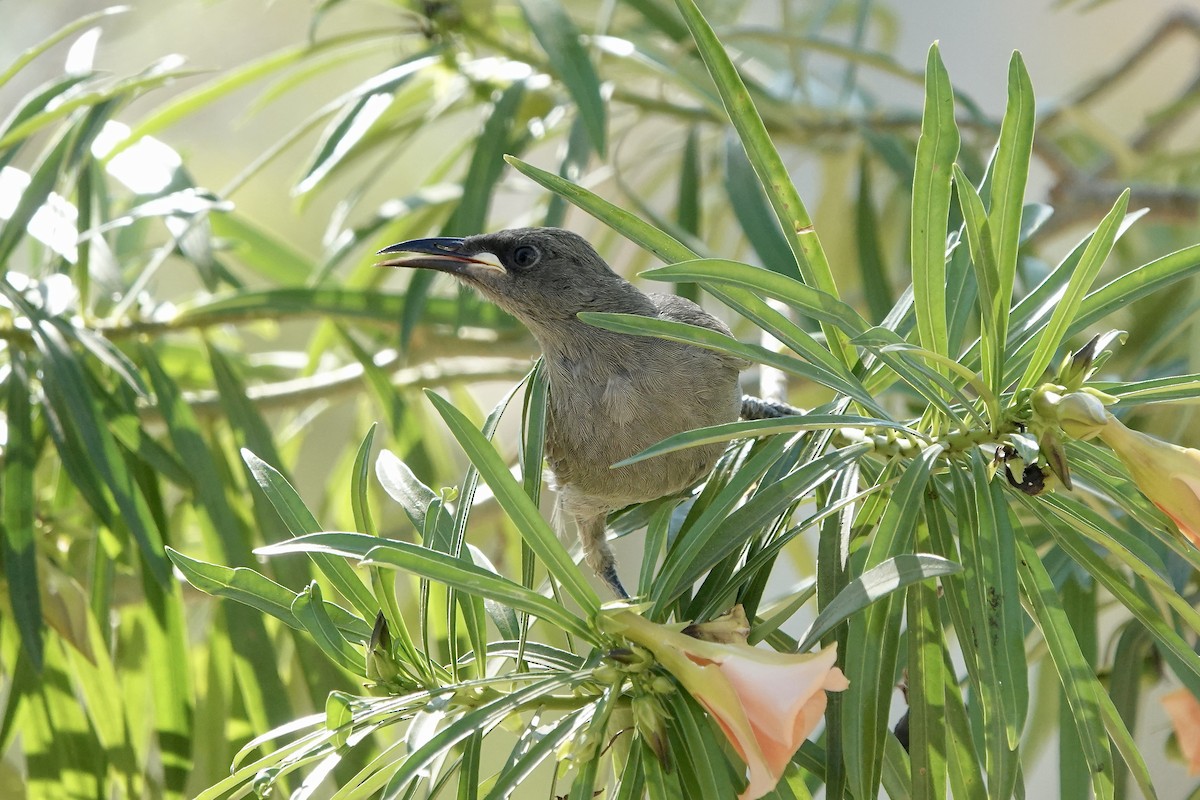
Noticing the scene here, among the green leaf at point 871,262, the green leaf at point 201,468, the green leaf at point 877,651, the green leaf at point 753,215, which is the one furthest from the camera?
the green leaf at point 871,262

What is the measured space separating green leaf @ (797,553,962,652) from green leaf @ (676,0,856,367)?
10.6 inches

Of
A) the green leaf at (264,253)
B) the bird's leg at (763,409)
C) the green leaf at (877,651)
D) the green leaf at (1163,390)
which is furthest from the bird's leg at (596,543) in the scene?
the green leaf at (264,253)

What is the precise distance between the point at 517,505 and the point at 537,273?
2.43ft

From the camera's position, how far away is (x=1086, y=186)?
7.61 ft

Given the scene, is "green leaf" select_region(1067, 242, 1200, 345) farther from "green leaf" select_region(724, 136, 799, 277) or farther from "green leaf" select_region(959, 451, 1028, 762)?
"green leaf" select_region(724, 136, 799, 277)

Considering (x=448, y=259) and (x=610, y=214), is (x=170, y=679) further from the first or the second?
(x=610, y=214)

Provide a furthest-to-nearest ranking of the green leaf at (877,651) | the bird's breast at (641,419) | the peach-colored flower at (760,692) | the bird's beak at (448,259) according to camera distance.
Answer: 1. the bird's beak at (448,259)
2. the bird's breast at (641,419)
3. the green leaf at (877,651)
4. the peach-colored flower at (760,692)

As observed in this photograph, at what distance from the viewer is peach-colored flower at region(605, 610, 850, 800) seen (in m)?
0.75

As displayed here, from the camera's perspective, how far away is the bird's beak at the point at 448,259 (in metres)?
1.47

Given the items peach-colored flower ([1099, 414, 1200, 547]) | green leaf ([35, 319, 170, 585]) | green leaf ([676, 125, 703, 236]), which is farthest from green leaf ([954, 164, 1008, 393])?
green leaf ([676, 125, 703, 236])

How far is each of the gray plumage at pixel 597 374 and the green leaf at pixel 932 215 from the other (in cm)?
44

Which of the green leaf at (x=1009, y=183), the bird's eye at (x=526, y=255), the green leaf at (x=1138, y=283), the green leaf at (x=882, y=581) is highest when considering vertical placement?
the green leaf at (x=1009, y=183)

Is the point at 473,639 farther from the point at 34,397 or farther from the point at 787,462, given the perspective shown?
the point at 34,397

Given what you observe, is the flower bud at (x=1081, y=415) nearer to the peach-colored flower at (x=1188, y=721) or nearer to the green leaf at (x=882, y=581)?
the green leaf at (x=882, y=581)
